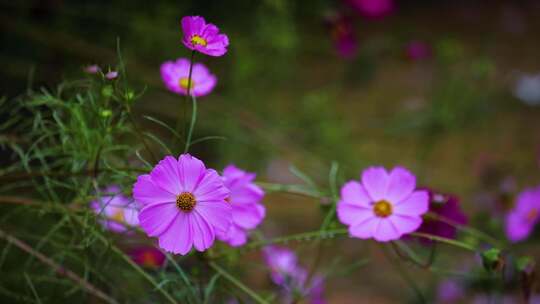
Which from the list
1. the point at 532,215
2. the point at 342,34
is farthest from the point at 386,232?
the point at 342,34

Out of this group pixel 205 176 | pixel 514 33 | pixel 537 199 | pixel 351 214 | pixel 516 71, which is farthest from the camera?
pixel 514 33

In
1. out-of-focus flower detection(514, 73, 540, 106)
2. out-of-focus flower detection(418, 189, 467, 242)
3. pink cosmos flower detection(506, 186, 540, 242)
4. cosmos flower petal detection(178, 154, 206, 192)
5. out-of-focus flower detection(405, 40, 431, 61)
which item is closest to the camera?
cosmos flower petal detection(178, 154, 206, 192)

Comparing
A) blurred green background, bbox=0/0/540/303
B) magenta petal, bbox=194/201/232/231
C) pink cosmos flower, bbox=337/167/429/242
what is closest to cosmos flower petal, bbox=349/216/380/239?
pink cosmos flower, bbox=337/167/429/242

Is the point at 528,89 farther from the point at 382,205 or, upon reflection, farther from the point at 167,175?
the point at 167,175

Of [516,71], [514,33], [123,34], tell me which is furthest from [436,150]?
[123,34]

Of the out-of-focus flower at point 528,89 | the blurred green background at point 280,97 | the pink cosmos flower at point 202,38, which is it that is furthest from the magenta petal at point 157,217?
the out-of-focus flower at point 528,89

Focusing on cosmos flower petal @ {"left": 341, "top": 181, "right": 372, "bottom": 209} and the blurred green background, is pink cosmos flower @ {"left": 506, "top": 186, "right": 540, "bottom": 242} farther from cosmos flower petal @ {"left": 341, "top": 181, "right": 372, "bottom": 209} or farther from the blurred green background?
cosmos flower petal @ {"left": 341, "top": 181, "right": 372, "bottom": 209}

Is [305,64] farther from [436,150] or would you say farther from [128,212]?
[128,212]
